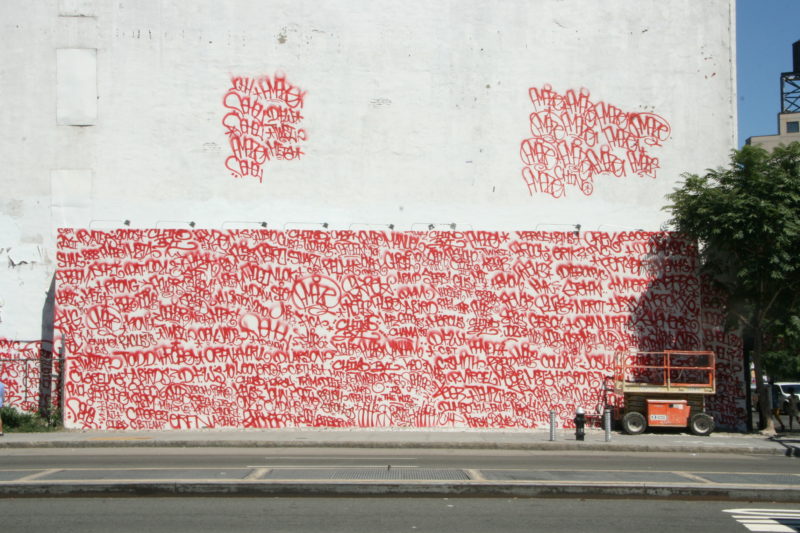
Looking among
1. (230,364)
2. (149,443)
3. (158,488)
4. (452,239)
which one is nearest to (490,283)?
(452,239)

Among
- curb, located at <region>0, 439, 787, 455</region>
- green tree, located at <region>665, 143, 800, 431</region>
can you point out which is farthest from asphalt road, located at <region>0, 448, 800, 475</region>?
green tree, located at <region>665, 143, 800, 431</region>

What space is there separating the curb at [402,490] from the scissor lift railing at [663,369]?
9.55 m

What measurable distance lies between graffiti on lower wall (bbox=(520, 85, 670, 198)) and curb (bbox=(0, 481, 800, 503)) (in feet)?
43.0

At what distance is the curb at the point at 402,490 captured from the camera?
32.7 feet

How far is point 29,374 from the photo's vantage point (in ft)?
69.9

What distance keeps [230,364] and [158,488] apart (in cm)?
1051

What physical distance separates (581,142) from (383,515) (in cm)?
1565

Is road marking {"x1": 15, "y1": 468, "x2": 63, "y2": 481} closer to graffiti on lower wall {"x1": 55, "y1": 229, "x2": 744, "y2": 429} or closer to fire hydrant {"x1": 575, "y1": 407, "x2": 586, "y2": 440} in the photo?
graffiti on lower wall {"x1": 55, "y1": 229, "x2": 744, "y2": 429}

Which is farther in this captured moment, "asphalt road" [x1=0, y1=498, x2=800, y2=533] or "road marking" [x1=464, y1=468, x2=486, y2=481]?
"road marking" [x1=464, y1=468, x2=486, y2=481]

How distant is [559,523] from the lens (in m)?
8.84

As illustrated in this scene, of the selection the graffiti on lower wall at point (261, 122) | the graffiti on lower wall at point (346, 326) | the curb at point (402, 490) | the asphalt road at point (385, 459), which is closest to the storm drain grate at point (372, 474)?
the curb at point (402, 490)

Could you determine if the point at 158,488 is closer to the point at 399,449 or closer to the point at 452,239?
the point at 399,449

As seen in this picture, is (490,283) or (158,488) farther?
(490,283)

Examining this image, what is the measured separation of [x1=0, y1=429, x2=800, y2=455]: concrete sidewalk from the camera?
685 inches
